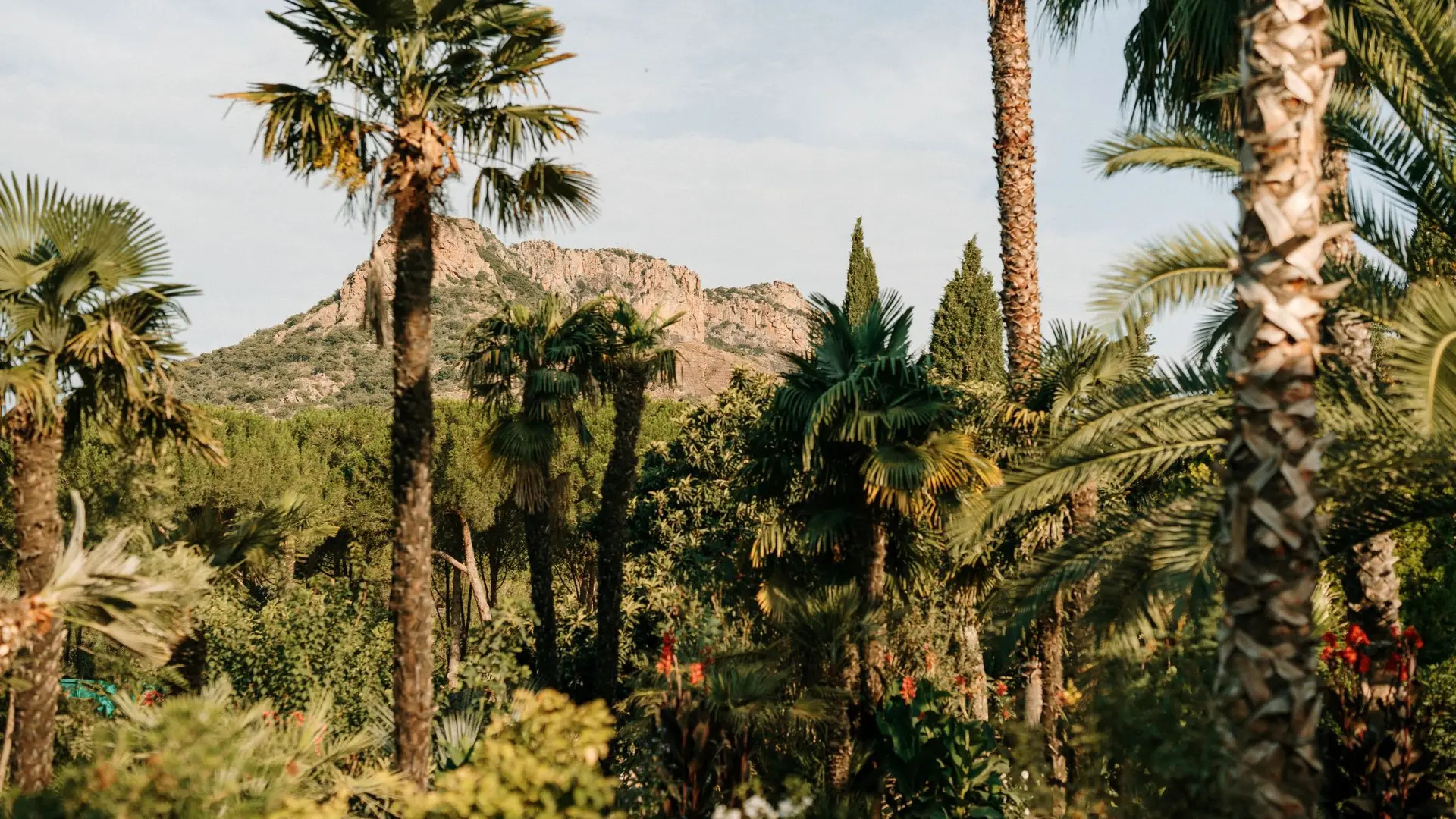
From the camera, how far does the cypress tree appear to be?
3353 centimetres

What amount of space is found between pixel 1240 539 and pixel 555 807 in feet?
12.4

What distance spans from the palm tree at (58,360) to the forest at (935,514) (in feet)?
0.10

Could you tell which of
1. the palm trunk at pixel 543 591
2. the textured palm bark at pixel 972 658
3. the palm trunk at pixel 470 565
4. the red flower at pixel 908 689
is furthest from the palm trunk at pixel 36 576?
the palm trunk at pixel 470 565

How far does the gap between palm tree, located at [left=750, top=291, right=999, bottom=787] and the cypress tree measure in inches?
940

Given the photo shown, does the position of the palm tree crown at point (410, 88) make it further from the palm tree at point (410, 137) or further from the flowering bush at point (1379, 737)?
the flowering bush at point (1379, 737)

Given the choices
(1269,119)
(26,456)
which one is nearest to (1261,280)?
(1269,119)

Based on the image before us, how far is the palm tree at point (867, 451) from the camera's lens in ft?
30.1

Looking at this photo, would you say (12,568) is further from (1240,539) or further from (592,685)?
(1240,539)

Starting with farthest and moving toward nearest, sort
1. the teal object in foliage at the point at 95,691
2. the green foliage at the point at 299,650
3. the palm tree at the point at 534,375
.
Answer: the green foliage at the point at 299,650
the palm tree at the point at 534,375
the teal object in foliage at the point at 95,691

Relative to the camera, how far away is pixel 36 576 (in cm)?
747

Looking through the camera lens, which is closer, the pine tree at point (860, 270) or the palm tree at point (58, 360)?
the palm tree at point (58, 360)

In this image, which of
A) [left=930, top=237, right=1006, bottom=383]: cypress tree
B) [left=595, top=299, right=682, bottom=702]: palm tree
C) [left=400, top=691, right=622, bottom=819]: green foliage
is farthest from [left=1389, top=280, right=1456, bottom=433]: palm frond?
[left=930, top=237, right=1006, bottom=383]: cypress tree

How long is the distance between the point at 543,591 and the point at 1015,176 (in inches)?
385

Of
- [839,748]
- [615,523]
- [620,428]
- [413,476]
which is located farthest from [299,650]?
[839,748]
